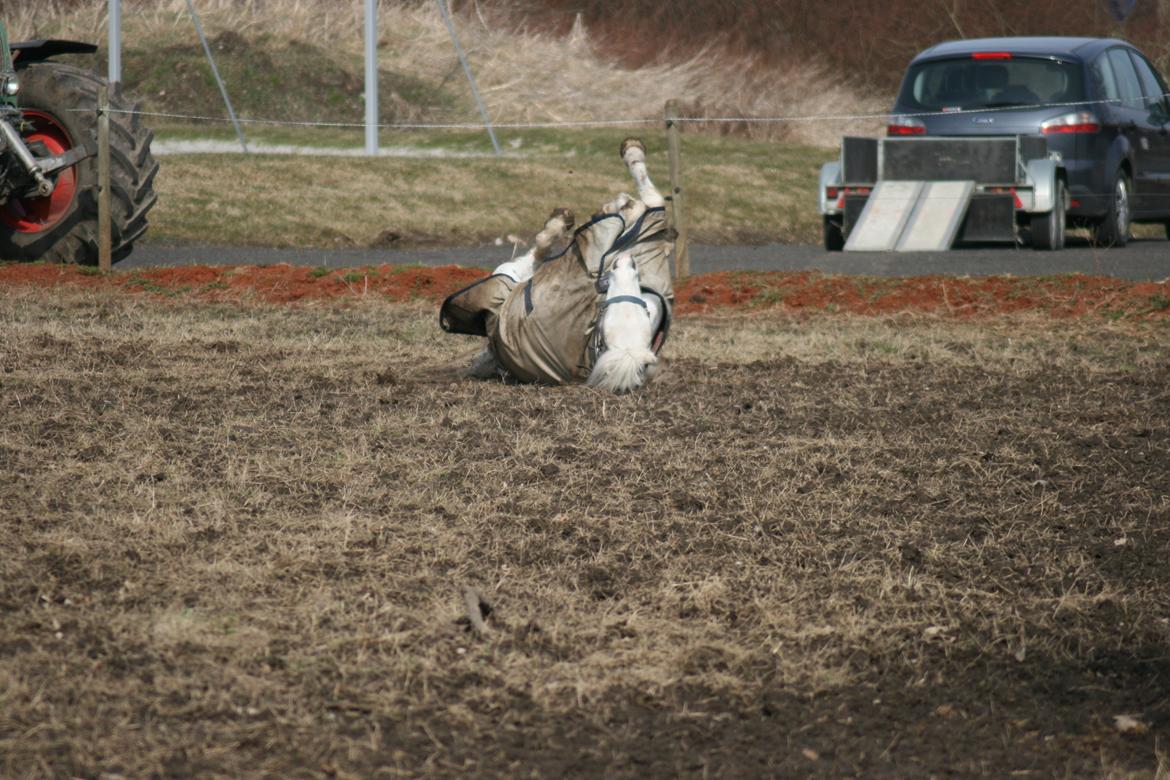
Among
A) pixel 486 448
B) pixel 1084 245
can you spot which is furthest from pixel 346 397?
pixel 1084 245

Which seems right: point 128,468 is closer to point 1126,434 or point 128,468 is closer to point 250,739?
point 250,739

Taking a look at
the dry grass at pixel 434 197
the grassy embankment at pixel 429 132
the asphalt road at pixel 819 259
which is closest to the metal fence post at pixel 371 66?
the dry grass at pixel 434 197

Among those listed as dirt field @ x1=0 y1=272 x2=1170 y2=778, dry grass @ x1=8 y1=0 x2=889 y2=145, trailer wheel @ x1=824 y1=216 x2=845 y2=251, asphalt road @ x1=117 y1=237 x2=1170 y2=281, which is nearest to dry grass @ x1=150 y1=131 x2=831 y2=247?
asphalt road @ x1=117 y1=237 x2=1170 y2=281

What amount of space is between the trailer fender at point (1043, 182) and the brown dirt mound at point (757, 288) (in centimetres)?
248

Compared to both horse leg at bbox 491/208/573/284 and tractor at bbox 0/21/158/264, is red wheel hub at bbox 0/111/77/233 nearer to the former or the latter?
tractor at bbox 0/21/158/264

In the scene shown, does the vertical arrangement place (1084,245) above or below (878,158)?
below

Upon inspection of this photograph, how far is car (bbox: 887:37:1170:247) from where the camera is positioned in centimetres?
1483

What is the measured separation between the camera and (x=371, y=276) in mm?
13328

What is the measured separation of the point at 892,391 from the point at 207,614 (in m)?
4.71

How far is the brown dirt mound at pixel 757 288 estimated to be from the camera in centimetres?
1172

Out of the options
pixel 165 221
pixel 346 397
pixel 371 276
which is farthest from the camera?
pixel 165 221

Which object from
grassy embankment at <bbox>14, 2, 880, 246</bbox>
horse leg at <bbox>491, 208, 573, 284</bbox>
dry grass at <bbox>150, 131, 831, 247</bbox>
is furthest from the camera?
grassy embankment at <bbox>14, 2, 880, 246</bbox>

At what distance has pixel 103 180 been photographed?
538 inches

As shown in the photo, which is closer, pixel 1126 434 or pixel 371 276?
pixel 1126 434
